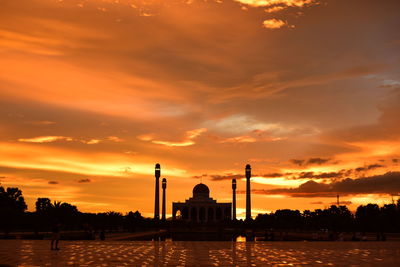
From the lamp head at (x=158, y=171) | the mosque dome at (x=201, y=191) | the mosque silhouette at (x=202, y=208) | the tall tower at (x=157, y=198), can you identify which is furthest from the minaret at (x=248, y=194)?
the mosque dome at (x=201, y=191)

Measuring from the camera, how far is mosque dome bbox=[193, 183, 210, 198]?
171125 mm

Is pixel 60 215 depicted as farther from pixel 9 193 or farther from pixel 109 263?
pixel 109 263

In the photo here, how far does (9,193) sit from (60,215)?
3594 cm

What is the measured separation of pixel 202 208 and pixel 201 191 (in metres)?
5.45

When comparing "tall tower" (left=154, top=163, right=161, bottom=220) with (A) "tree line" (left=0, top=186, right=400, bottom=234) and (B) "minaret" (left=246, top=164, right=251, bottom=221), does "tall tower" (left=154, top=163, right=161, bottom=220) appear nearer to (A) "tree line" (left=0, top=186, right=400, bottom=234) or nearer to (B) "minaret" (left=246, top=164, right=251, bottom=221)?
(A) "tree line" (left=0, top=186, right=400, bottom=234)

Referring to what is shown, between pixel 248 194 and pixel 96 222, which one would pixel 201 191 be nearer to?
pixel 248 194

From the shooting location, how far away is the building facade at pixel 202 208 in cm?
16938

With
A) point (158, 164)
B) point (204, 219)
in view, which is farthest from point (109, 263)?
point (204, 219)

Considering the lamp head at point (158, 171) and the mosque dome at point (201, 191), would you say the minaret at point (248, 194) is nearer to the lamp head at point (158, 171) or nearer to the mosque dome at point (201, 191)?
the lamp head at point (158, 171)

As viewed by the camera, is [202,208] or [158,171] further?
[202,208]

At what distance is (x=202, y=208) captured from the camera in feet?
557

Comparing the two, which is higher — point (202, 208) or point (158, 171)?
point (158, 171)

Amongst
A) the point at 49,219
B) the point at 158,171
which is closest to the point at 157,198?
the point at 158,171

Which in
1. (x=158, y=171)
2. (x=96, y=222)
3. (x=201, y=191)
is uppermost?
(x=158, y=171)
